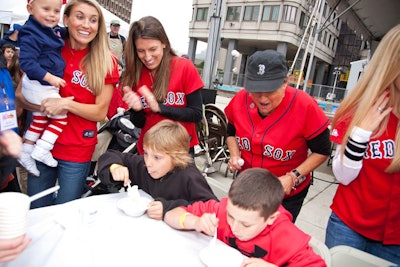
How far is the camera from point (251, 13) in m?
33.0

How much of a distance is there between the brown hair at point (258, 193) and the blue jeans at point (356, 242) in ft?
1.80

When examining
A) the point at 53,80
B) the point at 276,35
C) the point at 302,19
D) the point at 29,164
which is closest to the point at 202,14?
the point at 276,35

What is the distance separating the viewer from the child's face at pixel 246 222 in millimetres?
1140

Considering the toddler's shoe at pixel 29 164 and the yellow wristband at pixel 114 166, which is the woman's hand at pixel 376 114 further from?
the toddler's shoe at pixel 29 164

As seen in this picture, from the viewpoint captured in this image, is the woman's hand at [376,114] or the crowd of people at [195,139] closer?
the crowd of people at [195,139]

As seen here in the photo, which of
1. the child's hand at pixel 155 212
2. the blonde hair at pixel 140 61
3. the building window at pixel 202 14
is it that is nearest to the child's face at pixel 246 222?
the child's hand at pixel 155 212

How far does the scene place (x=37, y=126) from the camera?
2041 millimetres

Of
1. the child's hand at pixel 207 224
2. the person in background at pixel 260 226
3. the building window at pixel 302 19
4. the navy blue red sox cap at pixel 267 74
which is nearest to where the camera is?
the person in background at pixel 260 226

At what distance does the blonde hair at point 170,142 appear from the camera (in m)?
1.63

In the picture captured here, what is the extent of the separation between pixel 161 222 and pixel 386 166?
1.08m

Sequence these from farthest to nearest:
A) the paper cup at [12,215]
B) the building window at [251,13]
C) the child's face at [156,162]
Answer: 1. the building window at [251,13]
2. the child's face at [156,162]
3. the paper cup at [12,215]

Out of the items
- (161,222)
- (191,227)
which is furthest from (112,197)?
(191,227)

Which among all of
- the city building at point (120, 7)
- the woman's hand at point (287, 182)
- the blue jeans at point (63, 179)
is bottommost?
the blue jeans at point (63, 179)

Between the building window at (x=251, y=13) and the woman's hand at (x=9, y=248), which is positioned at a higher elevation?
the building window at (x=251, y=13)
